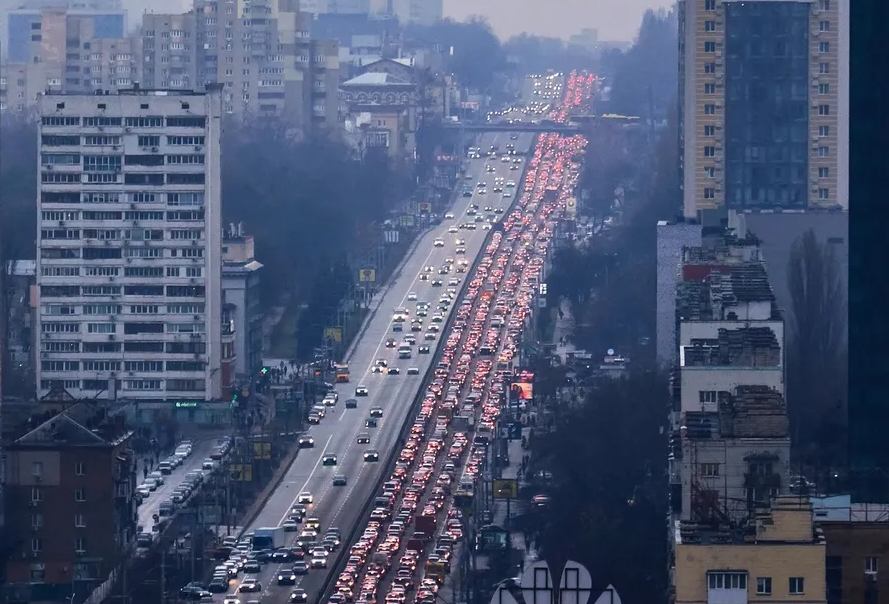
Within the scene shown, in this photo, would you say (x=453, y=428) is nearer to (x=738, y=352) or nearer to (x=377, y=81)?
(x=738, y=352)

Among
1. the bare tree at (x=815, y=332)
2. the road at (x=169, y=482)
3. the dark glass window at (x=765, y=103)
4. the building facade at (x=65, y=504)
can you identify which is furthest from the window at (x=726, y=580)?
the dark glass window at (x=765, y=103)

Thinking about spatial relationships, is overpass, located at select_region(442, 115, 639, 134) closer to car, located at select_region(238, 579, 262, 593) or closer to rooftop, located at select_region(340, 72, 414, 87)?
rooftop, located at select_region(340, 72, 414, 87)

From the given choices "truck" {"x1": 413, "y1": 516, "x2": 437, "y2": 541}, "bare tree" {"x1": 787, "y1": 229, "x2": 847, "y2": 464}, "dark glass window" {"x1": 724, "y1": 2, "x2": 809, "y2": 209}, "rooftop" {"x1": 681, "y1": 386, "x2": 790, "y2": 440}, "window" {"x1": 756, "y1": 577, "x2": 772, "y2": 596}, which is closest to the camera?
"window" {"x1": 756, "y1": 577, "x2": 772, "y2": 596}

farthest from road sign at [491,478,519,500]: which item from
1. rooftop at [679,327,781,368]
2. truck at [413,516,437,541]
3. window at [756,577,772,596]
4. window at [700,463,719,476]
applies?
window at [756,577,772,596]

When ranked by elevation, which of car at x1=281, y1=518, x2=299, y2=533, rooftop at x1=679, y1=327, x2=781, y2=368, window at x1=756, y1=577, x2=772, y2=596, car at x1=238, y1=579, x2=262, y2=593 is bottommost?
car at x1=238, y1=579, x2=262, y2=593

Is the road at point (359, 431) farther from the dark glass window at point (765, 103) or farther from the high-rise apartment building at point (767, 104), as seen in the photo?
the dark glass window at point (765, 103)

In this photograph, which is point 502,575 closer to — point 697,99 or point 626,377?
point 626,377

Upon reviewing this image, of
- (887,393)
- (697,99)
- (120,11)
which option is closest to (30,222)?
(697,99)
